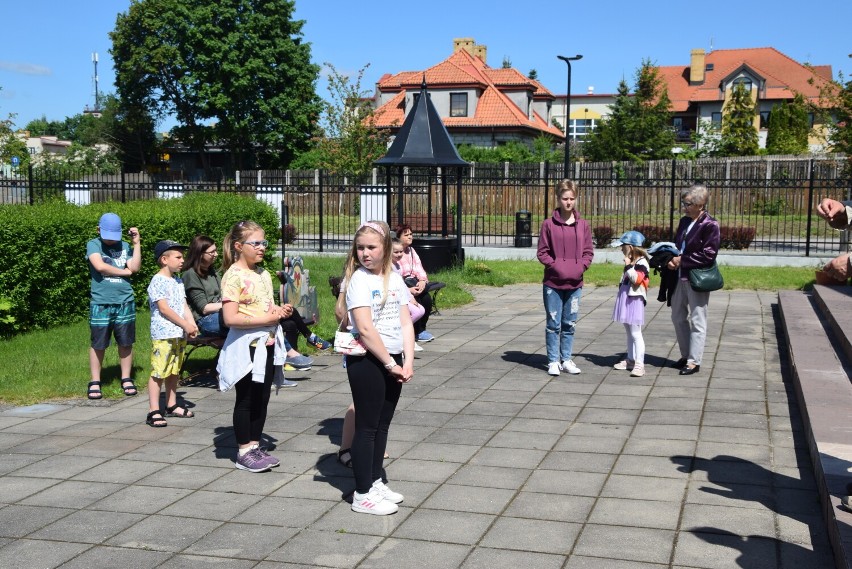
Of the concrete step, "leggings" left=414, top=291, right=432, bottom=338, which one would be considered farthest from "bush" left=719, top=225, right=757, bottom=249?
"leggings" left=414, top=291, right=432, bottom=338

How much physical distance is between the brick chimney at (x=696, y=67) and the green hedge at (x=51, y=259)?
71948 millimetres

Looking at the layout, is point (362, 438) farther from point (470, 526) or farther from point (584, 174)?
point (584, 174)

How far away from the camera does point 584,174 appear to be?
3953cm

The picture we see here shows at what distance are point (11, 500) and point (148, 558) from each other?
55.8 inches

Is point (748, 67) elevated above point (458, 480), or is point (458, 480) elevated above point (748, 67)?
point (748, 67)

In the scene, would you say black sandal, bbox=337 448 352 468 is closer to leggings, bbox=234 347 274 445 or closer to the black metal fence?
leggings, bbox=234 347 274 445

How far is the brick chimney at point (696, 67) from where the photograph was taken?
77.8m

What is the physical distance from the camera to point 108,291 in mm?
8055

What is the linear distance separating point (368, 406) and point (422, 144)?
39.1ft

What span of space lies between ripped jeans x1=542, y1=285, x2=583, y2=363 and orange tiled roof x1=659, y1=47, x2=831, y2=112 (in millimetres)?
63061

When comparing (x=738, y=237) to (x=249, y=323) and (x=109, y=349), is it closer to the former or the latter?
(x=109, y=349)

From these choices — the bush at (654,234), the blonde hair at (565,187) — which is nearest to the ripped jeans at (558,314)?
the blonde hair at (565,187)

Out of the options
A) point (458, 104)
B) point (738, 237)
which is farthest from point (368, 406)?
point (458, 104)

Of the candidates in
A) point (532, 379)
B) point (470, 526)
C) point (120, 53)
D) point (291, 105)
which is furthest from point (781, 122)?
point (470, 526)
